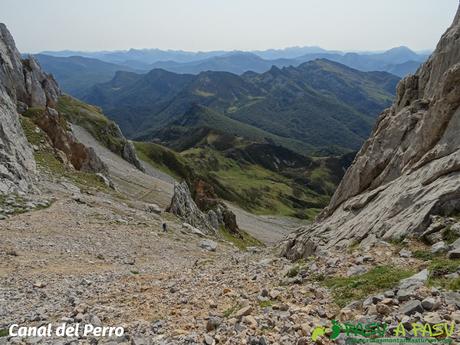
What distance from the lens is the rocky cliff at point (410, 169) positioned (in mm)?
20469

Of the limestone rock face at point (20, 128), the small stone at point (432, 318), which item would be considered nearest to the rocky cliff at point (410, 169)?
the small stone at point (432, 318)

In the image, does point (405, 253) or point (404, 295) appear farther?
Answer: point (405, 253)

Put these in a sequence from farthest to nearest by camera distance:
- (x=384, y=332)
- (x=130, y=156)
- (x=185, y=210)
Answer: (x=130, y=156) < (x=185, y=210) < (x=384, y=332)

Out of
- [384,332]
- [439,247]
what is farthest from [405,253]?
[384,332]

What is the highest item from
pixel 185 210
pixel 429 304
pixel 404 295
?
pixel 429 304

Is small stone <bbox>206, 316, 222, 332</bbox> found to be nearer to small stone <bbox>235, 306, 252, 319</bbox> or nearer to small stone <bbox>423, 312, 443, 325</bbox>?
small stone <bbox>235, 306, 252, 319</bbox>

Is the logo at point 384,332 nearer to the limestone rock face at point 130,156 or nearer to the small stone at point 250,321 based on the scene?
the small stone at point 250,321

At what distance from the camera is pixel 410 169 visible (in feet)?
87.1

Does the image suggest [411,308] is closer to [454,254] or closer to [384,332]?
[384,332]

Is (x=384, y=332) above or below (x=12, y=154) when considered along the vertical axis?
above

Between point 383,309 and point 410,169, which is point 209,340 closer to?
point 383,309

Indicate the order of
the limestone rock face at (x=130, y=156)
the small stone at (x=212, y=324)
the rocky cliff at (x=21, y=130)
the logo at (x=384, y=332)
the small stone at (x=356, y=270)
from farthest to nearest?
the limestone rock face at (x=130, y=156)
the rocky cliff at (x=21, y=130)
the small stone at (x=356, y=270)
the small stone at (x=212, y=324)
the logo at (x=384, y=332)

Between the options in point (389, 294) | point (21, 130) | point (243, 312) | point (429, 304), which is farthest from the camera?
point (21, 130)

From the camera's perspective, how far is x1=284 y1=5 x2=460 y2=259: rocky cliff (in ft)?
67.2
